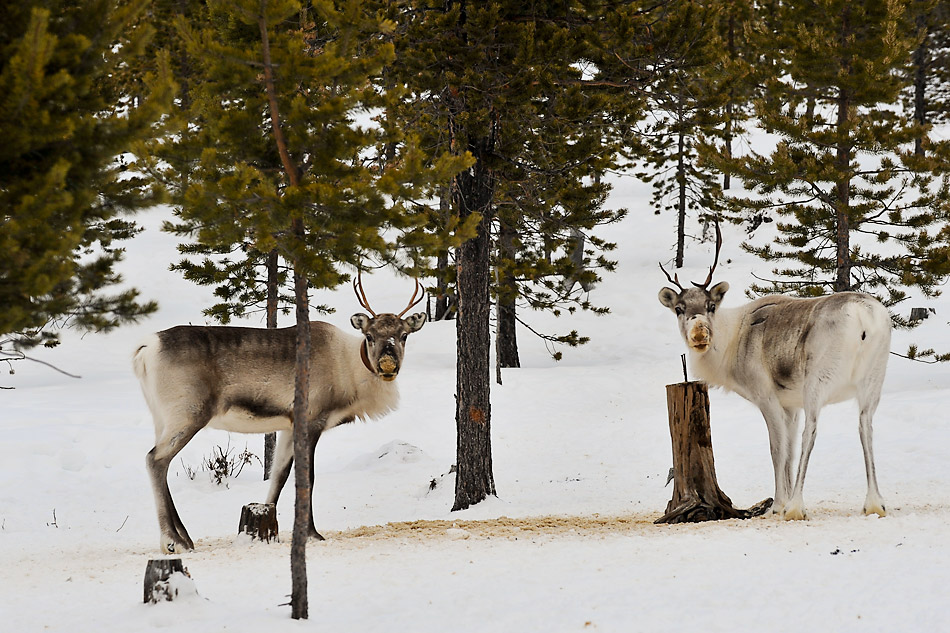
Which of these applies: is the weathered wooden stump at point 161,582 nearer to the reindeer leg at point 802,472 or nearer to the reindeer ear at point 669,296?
the reindeer leg at point 802,472

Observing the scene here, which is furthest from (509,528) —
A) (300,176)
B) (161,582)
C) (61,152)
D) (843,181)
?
(843,181)

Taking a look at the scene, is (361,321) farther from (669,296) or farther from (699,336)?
(699,336)

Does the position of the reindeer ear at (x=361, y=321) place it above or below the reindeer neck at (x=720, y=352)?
above

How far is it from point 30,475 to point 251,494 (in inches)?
126

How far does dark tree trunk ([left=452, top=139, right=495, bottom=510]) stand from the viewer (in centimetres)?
1059

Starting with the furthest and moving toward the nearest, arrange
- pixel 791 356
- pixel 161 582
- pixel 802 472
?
pixel 791 356, pixel 802 472, pixel 161 582

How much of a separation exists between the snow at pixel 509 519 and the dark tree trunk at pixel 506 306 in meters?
0.82

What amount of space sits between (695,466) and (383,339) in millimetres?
3471

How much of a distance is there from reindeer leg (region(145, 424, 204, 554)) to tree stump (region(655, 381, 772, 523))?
4764 millimetres

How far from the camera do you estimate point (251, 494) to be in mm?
12367

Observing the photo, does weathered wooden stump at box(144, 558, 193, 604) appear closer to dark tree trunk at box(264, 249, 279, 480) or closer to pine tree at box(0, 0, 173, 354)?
→ pine tree at box(0, 0, 173, 354)

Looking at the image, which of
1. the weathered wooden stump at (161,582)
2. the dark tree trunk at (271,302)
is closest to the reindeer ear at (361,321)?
the weathered wooden stump at (161,582)

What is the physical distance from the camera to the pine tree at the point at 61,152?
3924 millimetres

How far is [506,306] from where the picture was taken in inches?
784
